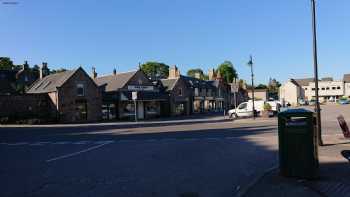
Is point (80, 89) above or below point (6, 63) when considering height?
below

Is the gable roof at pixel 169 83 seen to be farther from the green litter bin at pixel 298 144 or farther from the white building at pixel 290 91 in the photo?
the white building at pixel 290 91

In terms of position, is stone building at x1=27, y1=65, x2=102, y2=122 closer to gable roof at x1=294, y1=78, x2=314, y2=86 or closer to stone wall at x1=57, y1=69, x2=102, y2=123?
stone wall at x1=57, y1=69, x2=102, y2=123

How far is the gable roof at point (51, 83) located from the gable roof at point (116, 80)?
6230 millimetres

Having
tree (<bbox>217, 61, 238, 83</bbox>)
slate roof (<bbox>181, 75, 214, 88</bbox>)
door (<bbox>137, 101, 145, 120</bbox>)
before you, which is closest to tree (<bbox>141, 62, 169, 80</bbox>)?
tree (<bbox>217, 61, 238, 83</bbox>)

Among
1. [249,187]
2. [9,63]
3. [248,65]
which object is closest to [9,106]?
[248,65]

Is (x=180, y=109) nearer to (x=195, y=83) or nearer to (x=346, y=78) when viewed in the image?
(x=195, y=83)

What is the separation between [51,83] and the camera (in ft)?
152

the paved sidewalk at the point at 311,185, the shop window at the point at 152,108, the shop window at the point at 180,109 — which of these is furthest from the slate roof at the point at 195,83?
the paved sidewalk at the point at 311,185

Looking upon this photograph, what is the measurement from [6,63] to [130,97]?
57913mm

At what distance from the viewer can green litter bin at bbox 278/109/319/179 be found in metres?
7.98

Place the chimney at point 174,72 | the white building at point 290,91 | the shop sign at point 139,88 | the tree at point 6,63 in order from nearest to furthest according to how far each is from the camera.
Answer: the shop sign at point 139,88 → the chimney at point 174,72 → the tree at point 6,63 → the white building at point 290,91

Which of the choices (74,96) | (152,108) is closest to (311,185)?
(74,96)

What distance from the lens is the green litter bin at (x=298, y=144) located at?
7977 mm

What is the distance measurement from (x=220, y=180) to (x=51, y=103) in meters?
38.1
